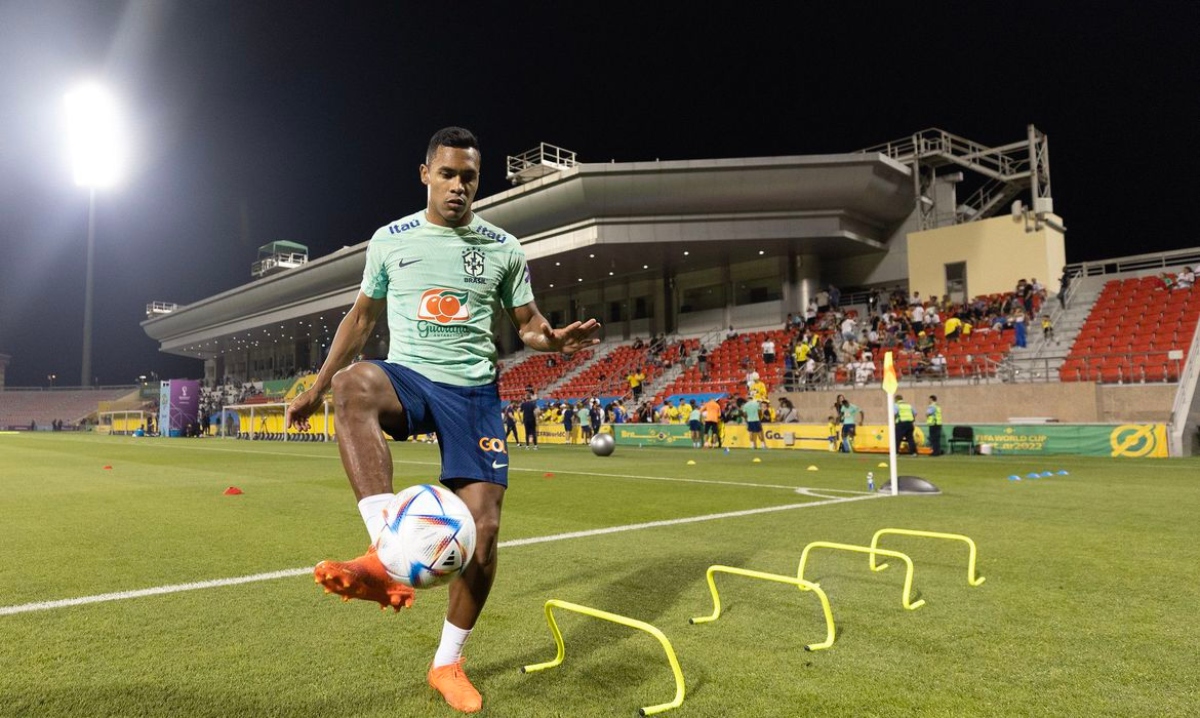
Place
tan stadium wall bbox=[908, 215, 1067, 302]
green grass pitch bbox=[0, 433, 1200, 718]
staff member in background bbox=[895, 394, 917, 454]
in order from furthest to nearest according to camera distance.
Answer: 1. tan stadium wall bbox=[908, 215, 1067, 302]
2. staff member in background bbox=[895, 394, 917, 454]
3. green grass pitch bbox=[0, 433, 1200, 718]

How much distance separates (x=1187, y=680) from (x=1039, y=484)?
9.49 metres

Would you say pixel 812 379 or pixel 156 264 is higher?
pixel 156 264

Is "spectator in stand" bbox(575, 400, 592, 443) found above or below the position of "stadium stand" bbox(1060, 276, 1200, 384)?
below

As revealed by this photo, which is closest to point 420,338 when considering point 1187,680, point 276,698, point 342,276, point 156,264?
point 276,698

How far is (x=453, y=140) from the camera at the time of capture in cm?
307

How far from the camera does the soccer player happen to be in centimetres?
272

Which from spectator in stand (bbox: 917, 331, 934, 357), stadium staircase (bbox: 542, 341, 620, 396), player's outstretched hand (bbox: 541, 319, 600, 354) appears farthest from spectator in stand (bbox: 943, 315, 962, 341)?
player's outstretched hand (bbox: 541, 319, 600, 354)

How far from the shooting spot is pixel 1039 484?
36.5 feet

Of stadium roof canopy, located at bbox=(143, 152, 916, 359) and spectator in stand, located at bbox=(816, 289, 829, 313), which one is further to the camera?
spectator in stand, located at bbox=(816, 289, 829, 313)

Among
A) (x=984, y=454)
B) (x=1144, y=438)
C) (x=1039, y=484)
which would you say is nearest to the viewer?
(x=1039, y=484)

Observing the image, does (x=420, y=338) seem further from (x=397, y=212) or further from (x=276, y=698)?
(x=397, y=212)

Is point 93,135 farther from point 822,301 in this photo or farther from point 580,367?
point 822,301

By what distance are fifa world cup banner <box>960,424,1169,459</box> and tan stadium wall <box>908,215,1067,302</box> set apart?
1371cm

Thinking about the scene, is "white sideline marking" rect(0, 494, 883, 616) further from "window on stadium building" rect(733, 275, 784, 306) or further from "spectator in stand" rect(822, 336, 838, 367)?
"window on stadium building" rect(733, 275, 784, 306)
